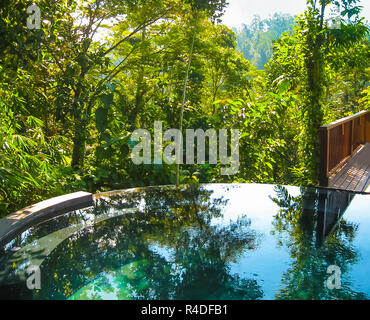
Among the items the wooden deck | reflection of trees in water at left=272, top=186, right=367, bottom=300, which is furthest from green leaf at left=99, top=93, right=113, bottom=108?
the wooden deck

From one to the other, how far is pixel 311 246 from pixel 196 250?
2.94 ft

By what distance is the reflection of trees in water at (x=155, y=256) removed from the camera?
210 cm

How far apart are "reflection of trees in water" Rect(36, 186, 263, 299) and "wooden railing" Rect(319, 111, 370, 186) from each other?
95.2 inches

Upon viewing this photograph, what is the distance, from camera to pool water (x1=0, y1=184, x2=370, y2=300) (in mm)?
Answer: 2078

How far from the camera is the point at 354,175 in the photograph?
618 centimetres

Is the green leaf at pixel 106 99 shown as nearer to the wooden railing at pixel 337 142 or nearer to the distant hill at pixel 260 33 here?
the wooden railing at pixel 337 142

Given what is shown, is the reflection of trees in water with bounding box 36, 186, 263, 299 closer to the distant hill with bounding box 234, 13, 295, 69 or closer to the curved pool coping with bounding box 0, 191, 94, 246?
Answer: the curved pool coping with bounding box 0, 191, 94, 246

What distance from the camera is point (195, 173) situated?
223 inches

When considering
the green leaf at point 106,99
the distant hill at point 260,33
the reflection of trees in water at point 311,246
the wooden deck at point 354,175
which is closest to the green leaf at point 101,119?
the green leaf at point 106,99

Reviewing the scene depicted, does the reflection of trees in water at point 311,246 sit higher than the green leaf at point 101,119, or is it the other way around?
the green leaf at point 101,119

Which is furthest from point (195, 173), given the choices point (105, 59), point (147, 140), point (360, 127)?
point (360, 127)

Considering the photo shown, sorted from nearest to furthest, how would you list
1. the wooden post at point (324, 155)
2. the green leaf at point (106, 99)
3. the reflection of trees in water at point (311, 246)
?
the reflection of trees in water at point (311, 246) < the green leaf at point (106, 99) < the wooden post at point (324, 155)

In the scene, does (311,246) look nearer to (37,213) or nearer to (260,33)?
(37,213)
